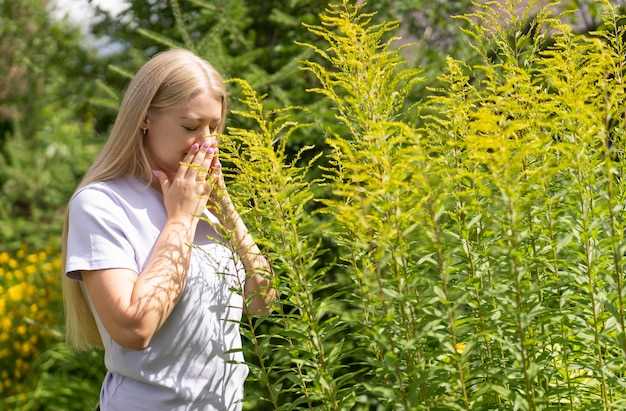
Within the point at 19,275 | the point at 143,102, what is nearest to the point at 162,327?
the point at 143,102

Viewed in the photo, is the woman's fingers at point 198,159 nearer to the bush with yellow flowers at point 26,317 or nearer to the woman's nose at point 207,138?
the woman's nose at point 207,138

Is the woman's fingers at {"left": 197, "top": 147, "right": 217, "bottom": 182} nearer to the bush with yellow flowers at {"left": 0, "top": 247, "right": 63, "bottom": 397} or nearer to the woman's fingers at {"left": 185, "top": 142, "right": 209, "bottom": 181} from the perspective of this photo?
the woman's fingers at {"left": 185, "top": 142, "right": 209, "bottom": 181}

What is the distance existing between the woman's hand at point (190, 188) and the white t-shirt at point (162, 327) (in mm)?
107

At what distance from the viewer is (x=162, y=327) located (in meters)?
2.21

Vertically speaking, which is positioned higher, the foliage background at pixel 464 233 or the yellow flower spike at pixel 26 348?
the foliage background at pixel 464 233

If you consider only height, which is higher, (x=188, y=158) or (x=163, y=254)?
(x=188, y=158)

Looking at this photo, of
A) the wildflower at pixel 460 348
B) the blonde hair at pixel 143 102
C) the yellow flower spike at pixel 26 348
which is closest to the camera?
the wildflower at pixel 460 348

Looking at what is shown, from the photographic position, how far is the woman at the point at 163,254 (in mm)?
2086

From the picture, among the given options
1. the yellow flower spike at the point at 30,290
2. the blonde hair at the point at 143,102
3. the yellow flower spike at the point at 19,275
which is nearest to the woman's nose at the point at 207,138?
the blonde hair at the point at 143,102

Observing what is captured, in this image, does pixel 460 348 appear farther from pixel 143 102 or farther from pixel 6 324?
pixel 6 324

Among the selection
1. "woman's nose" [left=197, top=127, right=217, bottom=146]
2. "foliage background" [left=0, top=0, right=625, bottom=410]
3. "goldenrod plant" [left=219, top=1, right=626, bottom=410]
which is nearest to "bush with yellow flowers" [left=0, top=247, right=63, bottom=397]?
"woman's nose" [left=197, top=127, right=217, bottom=146]

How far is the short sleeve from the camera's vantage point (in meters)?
2.11

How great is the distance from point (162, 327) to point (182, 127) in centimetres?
57

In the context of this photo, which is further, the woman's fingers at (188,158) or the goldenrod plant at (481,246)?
the woman's fingers at (188,158)
